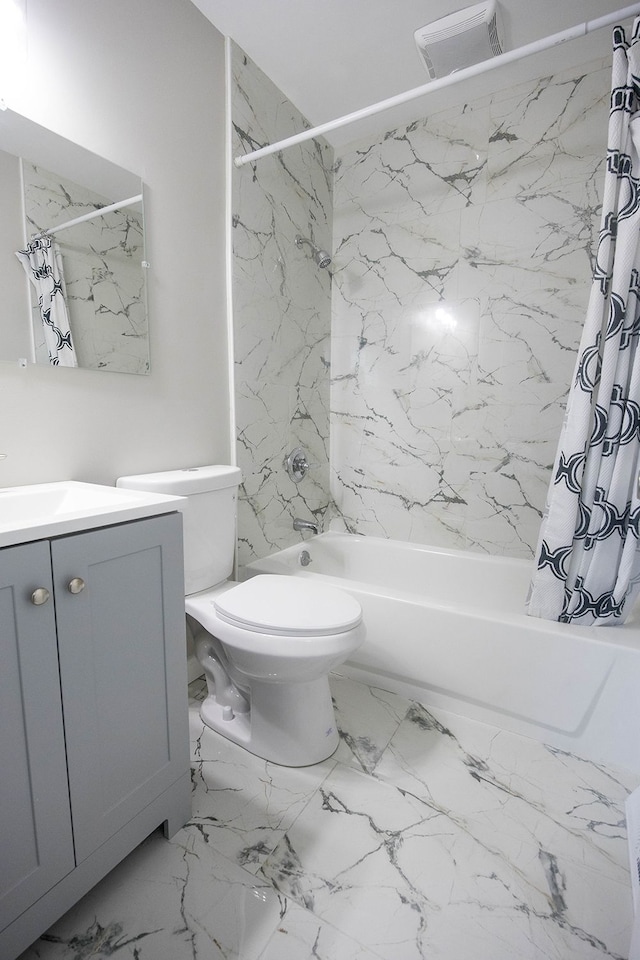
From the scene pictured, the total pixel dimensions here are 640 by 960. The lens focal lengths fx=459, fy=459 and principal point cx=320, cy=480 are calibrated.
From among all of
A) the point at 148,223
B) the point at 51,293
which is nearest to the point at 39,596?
the point at 51,293

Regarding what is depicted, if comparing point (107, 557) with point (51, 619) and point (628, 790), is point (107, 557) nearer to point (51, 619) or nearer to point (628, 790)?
point (51, 619)

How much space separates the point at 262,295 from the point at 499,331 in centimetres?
111

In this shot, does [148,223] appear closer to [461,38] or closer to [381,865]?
[461,38]

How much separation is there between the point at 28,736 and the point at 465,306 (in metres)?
2.26

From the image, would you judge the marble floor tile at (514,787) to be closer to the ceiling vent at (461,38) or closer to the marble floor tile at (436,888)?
the marble floor tile at (436,888)

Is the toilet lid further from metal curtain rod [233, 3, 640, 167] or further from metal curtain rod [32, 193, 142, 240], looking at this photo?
metal curtain rod [233, 3, 640, 167]

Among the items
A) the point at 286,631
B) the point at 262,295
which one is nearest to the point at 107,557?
the point at 286,631

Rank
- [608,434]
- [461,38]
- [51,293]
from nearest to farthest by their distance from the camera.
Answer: [51,293]
[608,434]
[461,38]

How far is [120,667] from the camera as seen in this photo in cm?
96

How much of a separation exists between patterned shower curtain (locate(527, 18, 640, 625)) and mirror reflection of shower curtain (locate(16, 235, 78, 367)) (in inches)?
62.0

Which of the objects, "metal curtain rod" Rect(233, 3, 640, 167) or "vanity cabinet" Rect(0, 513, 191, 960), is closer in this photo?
"vanity cabinet" Rect(0, 513, 191, 960)

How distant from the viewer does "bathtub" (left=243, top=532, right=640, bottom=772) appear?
141 cm

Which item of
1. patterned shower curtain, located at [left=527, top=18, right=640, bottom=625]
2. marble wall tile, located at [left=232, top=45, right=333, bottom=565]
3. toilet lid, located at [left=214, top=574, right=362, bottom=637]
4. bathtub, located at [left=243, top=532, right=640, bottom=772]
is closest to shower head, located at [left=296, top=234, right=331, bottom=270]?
marble wall tile, located at [left=232, top=45, right=333, bottom=565]

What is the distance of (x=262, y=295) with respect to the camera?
2037 mm
